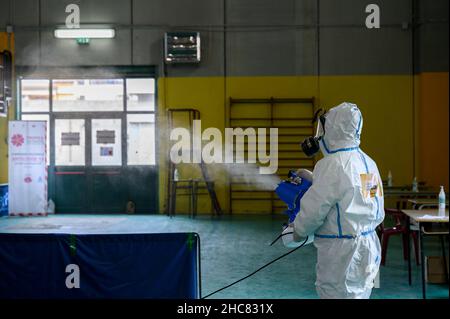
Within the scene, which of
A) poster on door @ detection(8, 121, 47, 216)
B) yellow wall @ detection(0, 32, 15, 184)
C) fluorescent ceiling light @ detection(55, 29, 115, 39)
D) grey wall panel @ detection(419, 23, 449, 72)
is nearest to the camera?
poster on door @ detection(8, 121, 47, 216)

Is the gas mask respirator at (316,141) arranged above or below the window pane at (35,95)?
below

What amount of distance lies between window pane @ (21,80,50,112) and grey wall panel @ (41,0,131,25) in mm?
1123

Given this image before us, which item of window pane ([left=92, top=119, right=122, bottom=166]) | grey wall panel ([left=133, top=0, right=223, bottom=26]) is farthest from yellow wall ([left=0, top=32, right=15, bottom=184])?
grey wall panel ([left=133, top=0, right=223, bottom=26])

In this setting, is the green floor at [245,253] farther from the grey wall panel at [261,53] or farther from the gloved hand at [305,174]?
the grey wall panel at [261,53]

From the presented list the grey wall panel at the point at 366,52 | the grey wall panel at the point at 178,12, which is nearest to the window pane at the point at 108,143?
the grey wall panel at the point at 178,12

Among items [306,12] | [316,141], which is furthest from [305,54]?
[316,141]

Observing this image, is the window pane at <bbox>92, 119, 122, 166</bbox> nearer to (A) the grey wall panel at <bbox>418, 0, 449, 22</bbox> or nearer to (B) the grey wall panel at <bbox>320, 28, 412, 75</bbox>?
(B) the grey wall panel at <bbox>320, 28, 412, 75</bbox>

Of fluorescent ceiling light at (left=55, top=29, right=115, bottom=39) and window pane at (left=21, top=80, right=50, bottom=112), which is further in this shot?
window pane at (left=21, top=80, right=50, bottom=112)

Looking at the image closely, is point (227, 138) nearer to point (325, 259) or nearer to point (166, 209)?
point (166, 209)

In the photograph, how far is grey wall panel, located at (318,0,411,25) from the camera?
830 centimetres

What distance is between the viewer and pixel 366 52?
859cm

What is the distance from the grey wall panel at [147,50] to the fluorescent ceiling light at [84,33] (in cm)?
49

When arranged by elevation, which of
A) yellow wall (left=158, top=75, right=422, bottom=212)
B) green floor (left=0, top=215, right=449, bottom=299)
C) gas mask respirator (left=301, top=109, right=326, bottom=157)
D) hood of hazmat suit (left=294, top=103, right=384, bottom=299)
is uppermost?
yellow wall (left=158, top=75, right=422, bottom=212)

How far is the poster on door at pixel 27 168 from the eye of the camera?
26.6 ft
